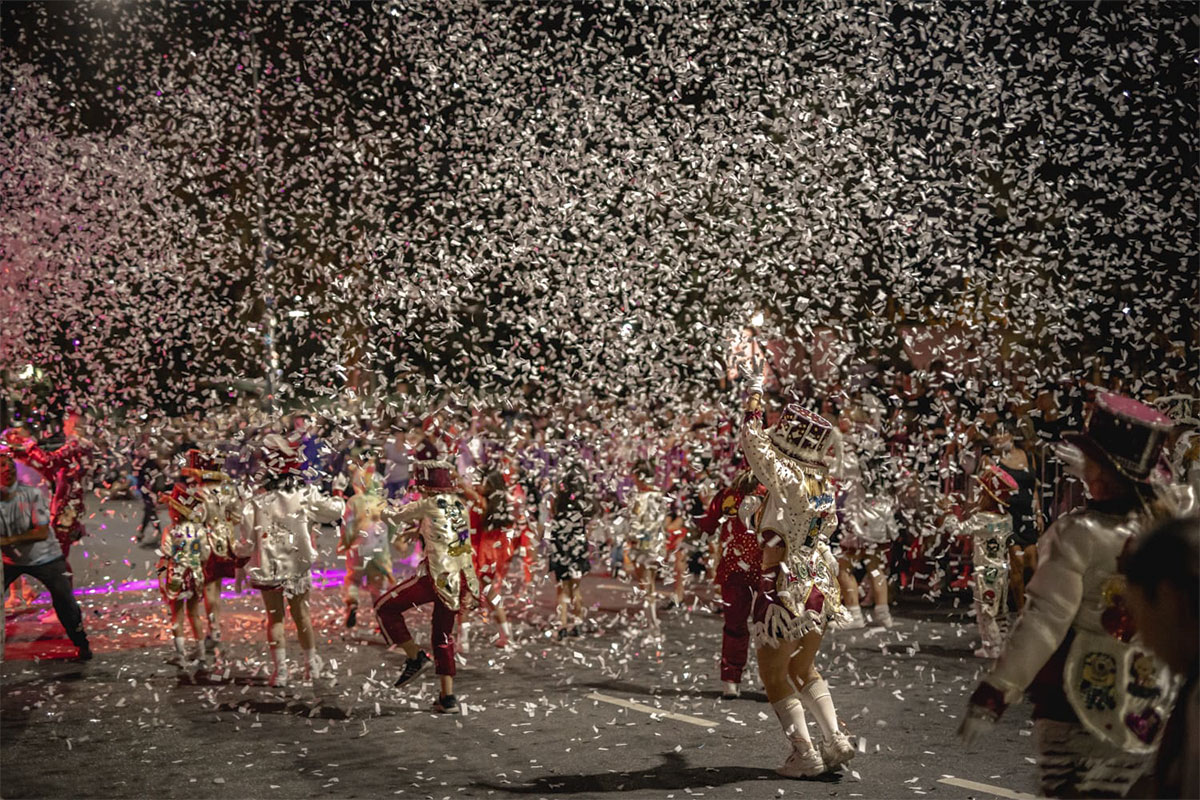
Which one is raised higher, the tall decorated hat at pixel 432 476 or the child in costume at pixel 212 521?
the tall decorated hat at pixel 432 476

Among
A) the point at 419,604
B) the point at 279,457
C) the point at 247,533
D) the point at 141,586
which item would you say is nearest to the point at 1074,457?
the point at 419,604

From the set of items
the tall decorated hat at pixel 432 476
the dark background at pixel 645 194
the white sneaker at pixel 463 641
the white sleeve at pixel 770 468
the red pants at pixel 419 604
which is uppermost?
the dark background at pixel 645 194

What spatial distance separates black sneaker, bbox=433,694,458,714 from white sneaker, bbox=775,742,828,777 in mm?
2742

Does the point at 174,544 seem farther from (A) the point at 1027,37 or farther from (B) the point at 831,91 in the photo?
(A) the point at 1027,37

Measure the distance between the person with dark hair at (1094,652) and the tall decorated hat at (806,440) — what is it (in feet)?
8.79

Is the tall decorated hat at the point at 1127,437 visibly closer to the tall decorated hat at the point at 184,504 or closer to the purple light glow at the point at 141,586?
the tall decorated hat at the point at 184,504

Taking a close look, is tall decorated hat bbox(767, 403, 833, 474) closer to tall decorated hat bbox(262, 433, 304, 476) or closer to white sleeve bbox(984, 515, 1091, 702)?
white sleeve bbox(984, 515, 1091, 702)

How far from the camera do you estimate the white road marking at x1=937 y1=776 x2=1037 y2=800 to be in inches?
220

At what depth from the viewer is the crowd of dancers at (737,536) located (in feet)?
11.0

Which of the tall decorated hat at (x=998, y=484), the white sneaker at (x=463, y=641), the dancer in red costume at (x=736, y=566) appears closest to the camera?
the dancer in red costume at (x=736, y=566)

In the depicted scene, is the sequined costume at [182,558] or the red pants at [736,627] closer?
the red pants at [736,627]

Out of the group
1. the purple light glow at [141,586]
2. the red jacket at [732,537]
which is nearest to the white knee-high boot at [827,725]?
the red jacket at [732,537]

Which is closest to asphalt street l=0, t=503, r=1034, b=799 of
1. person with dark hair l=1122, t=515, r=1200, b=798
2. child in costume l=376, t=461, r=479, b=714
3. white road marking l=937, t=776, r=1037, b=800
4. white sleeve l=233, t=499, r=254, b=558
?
white road marking l=937, t=776, r=1037, b=800

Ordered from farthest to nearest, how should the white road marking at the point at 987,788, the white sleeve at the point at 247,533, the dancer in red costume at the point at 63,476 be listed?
the dancer in red costume at the point at 63,476, the white sleeve at the point at 247,533, the white road marking at the point at 987,788
